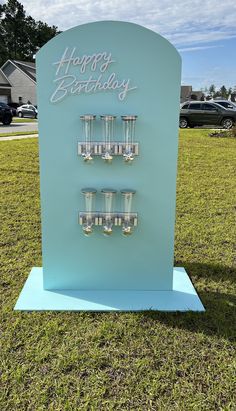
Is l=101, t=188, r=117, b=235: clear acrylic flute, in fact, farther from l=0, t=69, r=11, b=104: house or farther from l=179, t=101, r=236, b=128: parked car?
l=0, t=69, r=11, b=104: house

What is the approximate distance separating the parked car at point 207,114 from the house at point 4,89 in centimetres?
2376

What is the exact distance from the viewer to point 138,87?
2.64m

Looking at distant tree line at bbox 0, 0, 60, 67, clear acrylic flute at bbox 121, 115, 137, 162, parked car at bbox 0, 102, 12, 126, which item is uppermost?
distant tree line at bbox 0, 0, 60, 67

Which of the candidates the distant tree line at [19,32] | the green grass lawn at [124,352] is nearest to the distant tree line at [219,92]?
the distant tree line at [19,32]

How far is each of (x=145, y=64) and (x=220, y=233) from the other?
2.31 meters

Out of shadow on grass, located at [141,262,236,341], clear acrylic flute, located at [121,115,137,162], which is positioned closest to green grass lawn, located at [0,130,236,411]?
shadow on grass, located at [141,262,236,341]

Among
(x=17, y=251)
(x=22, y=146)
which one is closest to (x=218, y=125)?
(x=22, y=146)

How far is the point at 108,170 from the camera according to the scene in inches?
110

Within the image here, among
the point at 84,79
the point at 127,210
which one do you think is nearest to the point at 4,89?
the point at 84,79

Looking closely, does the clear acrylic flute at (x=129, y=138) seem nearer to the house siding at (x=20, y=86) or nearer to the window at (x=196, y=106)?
the window at (x=196, y=106)

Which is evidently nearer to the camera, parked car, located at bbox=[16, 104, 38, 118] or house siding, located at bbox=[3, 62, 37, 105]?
parked car, located at bbox=[16, 104, 38, 118]

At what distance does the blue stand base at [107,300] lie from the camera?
107 inches

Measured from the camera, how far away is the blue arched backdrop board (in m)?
2.58

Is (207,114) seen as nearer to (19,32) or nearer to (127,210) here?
(127,210)
